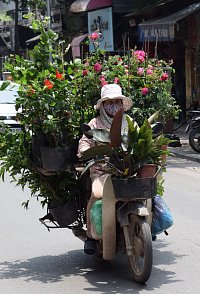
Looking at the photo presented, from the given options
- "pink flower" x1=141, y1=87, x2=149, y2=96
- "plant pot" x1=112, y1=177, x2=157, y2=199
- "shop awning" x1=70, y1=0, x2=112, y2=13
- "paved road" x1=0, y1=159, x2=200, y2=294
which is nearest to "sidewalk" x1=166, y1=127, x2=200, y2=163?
"paved road" x1=0, y1=159, x2=200, y2=294

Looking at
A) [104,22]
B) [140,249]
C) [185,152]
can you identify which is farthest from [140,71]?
[104,22]

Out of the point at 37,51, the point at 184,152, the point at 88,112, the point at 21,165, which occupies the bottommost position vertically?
the point at 184,152

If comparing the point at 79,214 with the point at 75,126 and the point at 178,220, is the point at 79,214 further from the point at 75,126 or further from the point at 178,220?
the point at 178,220

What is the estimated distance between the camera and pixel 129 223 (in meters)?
6.04

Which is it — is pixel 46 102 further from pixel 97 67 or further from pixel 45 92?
pixel 97 67

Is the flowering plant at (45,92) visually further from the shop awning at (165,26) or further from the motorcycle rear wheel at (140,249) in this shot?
the shop awning at (165,26)

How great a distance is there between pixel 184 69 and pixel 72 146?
20569mm

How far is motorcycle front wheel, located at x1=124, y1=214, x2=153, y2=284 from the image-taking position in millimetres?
5715

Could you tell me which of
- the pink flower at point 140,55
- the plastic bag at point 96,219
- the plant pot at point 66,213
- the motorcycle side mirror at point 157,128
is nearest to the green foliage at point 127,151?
the motorcycle side mirror at point 157,128

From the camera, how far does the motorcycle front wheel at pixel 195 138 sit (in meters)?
16.7

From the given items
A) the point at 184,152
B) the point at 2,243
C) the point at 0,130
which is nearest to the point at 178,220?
the point at 2,243

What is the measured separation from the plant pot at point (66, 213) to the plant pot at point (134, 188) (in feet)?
2.96

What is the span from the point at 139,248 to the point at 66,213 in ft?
3.42

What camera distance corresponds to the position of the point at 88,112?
6918mm
